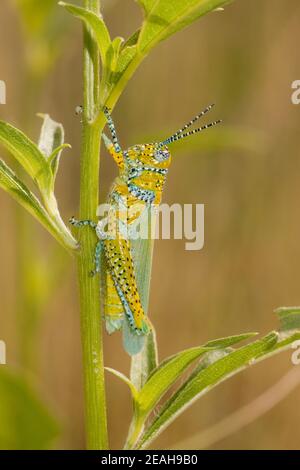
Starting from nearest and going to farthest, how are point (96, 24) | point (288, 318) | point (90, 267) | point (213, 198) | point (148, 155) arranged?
point (96, 24), point (90, 267), point (288, 318), point (148, 155), point (213, 198)

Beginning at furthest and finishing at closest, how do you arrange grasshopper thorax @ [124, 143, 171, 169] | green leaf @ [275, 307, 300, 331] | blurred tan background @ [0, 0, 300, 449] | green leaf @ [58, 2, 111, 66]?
1. blurred tan background @ [0, 0, 300, 449]
2. grasshopper thorax @ [124, 143, 171, 169]
3. green leaf @ [275, 307, 300, 331]
4. green leaf @ [58, 2, 111, 66]

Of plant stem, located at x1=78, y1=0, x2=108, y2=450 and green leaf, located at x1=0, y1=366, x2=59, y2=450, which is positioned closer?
plant stem, located at x1=78, y1=0, x2=108, y2=450

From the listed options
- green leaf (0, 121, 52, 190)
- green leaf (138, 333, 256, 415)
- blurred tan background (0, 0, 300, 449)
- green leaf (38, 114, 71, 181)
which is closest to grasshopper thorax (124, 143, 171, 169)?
green leaf (38, 114, 71, 181)

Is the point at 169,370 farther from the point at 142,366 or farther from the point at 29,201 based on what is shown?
the point at 29,201

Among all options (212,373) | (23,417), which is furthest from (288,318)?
(23,417)

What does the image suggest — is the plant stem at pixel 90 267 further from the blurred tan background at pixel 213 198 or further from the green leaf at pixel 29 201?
the blurred tan background at pixel 213 198

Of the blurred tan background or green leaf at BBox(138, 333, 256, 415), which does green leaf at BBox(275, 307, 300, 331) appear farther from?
the blurred tan background
